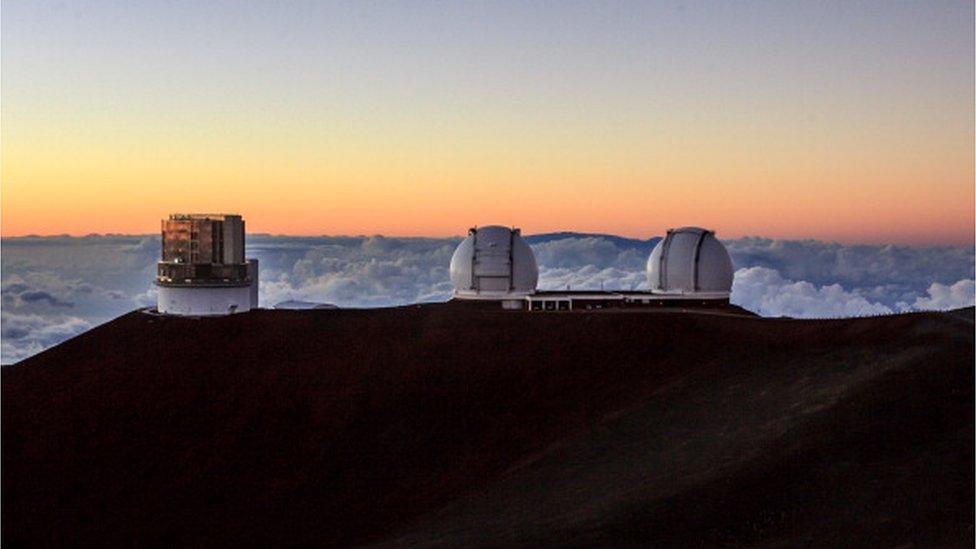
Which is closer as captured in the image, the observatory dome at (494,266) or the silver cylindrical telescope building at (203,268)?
the silver cylindrical telescope building at (203,268)

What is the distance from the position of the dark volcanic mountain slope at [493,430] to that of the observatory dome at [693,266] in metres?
10.8

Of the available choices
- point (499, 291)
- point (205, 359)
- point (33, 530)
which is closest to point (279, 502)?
point (33, 530)

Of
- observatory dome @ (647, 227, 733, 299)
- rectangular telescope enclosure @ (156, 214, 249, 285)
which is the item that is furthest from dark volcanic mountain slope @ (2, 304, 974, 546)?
observatory dome @ (647, 227, 733, 299)

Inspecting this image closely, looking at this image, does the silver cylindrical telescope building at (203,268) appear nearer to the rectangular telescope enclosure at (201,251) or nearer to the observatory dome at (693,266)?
the rectangular telescope enclosure at (201,251)

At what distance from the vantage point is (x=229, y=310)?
48938 millimetres

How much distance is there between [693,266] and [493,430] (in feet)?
79.3

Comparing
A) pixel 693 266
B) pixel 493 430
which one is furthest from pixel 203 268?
pixel 693 266

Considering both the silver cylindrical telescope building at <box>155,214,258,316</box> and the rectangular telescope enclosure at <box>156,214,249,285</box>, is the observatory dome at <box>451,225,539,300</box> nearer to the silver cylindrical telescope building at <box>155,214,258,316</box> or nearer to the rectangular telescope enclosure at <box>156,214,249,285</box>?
the silver cylindrical telescope building at <box>155,214,258,316</box>

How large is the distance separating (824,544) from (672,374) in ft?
58.6

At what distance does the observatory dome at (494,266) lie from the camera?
54062 mm

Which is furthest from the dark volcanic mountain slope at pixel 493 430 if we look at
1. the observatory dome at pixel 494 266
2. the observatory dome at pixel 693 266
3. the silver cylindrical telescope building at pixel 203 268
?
the observatory dome at pixel 693 266

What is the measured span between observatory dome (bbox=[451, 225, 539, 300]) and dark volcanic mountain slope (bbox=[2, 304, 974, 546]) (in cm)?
691

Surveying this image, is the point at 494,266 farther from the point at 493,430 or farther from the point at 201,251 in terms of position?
the point at 493,430

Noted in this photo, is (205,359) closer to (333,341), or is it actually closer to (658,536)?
(333,341)
